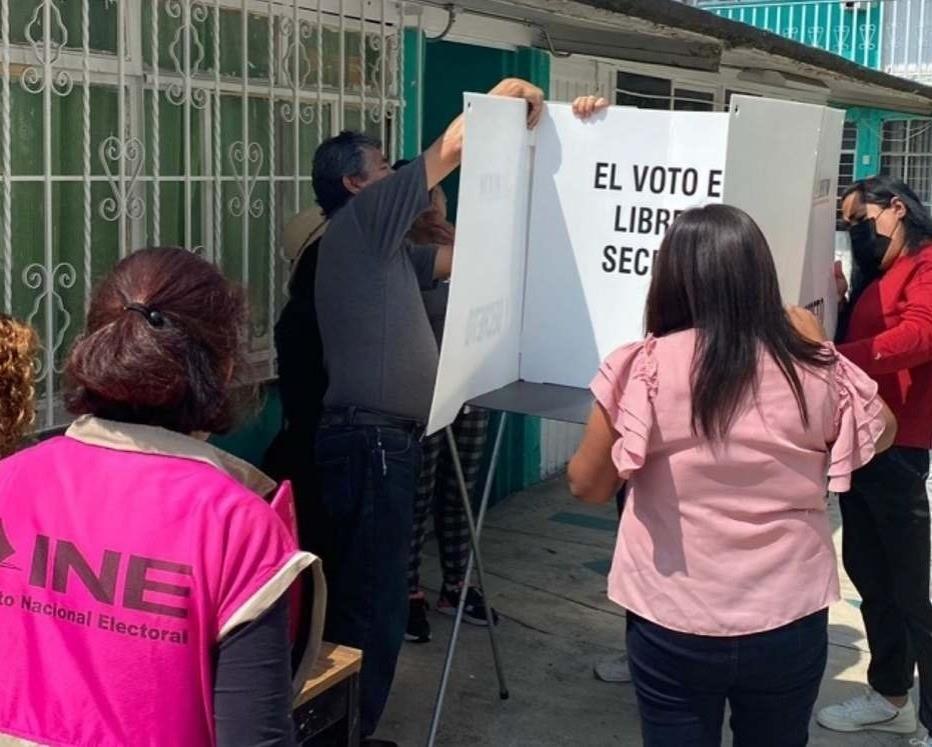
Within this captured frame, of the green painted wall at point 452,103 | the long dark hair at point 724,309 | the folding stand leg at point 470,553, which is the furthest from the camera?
the green painted wall at point 452,103

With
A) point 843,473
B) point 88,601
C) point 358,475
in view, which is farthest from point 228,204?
point 88,601

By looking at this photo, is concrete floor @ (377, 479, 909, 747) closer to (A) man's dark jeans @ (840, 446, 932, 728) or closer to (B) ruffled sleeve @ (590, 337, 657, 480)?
(A) man's dark jeans @ (840, 446, 932, 728)

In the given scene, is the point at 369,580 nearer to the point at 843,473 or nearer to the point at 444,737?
the point at 444,737

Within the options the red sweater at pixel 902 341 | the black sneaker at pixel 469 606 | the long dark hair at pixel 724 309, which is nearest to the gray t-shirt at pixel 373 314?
the long dark hair at pixel 724 309

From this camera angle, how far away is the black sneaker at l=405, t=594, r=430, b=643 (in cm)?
450

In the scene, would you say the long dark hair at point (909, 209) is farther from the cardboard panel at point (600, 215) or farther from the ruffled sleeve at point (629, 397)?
the ruffled sleeve at point (629, 397)

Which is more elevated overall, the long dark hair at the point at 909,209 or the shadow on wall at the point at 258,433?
the long dark hair at the point at 909,209

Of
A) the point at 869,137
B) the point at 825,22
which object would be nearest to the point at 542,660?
the point at 869,137

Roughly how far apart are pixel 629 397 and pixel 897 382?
160 centimetres

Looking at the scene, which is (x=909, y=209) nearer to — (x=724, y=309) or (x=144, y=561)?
(x=724, y=309)

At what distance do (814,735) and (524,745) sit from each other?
0.90m

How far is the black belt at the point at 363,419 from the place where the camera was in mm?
3082

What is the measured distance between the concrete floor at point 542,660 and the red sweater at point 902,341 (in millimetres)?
1034

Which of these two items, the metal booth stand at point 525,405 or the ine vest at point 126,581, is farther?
the metal booth stand at point 525,405
